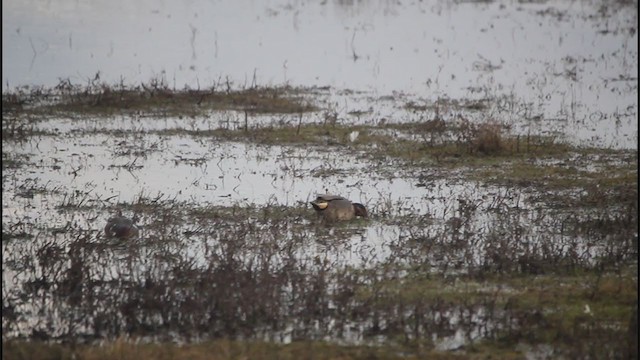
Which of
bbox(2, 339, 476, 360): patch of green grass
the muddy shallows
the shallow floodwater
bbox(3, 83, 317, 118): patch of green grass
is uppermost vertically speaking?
the shallow floodwater

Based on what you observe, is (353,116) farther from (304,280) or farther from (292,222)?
(304,280)

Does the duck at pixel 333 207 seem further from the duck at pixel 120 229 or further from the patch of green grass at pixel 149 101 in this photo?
the patch of green grass at pixel 149 101

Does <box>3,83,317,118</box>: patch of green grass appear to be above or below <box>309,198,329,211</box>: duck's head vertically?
above

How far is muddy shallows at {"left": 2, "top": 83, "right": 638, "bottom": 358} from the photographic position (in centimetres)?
712

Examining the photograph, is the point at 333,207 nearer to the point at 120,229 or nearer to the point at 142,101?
the point at 120,229

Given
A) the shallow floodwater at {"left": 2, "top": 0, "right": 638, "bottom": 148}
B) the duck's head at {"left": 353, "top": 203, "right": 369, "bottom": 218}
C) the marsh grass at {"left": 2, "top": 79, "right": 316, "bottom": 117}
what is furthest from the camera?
the shallow floodwater at {"left": 2, "top": 0, "right": 638, "bottom": 148}

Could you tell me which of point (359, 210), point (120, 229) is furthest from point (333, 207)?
point (120, 229)

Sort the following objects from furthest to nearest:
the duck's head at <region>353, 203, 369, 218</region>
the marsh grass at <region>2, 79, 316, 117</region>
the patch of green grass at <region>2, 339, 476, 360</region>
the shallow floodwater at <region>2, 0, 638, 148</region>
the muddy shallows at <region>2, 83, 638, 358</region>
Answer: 1. the shallow floodwater at <region>2, 0, 638, 148</region>
2. the marsh grass at <region>2, 79, 316, 117</region>
3. the duck's head at <region>353, 203, 369, 218</region>
4. the muddy shallows at <region>2, 83, 638, 358</region>
5. the patch of green grass at <region>2, 339, 476, 360</region>

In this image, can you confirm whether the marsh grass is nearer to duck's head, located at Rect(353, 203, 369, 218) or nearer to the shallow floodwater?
the shallow floodwater

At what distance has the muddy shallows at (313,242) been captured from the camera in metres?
7.12

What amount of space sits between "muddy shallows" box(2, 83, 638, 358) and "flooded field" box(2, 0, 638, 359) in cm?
3

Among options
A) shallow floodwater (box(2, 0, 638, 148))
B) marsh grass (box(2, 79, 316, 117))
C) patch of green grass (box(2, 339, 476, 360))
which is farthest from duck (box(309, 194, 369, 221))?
marsh grass (box(2, 79, 316, 117))

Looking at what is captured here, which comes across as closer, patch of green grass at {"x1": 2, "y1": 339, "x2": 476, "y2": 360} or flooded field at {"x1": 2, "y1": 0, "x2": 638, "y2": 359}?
patch of green grass at {"x1": 2, "y1": 339, "x2": 476, "y2": 360}

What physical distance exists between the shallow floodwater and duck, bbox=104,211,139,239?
319 inches
